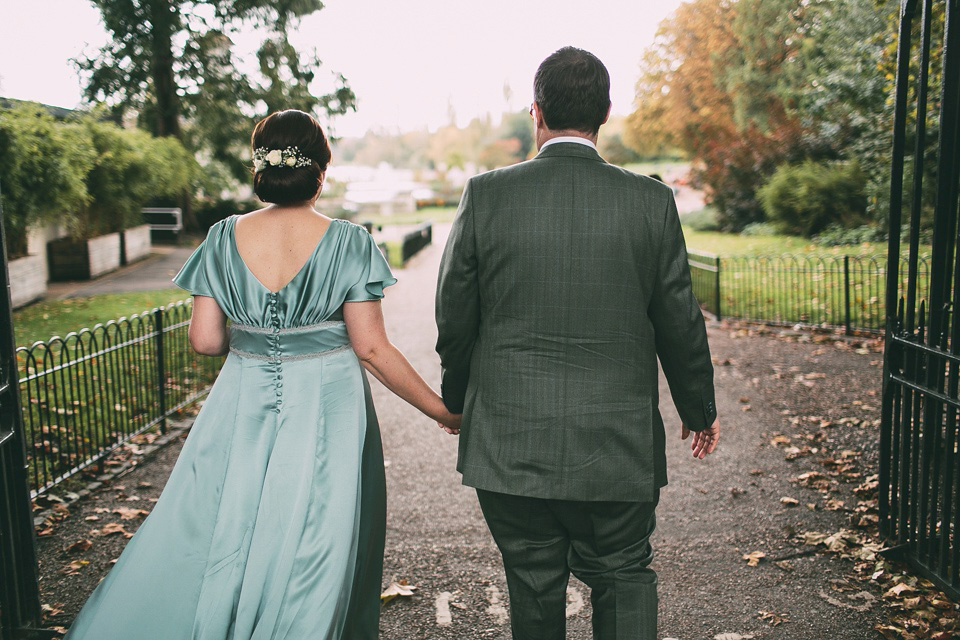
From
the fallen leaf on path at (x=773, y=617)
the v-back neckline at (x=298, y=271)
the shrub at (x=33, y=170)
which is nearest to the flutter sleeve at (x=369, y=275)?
the v-back neckline at (x=298, y=271)

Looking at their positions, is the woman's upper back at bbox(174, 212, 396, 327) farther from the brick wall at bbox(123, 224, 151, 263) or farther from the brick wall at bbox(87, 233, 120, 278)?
the brick wall at bbox(123, 224, 151, 263)

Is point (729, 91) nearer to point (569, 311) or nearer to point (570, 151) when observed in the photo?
point (570, 151)

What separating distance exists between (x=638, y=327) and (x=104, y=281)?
17658 mm

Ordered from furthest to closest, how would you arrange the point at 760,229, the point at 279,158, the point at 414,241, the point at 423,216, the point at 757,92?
the point at 423,216
the point at 757,92
the point at 760,229
the point at 414,241
the point at 279,158

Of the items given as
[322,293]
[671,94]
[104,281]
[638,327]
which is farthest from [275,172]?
[671,94]

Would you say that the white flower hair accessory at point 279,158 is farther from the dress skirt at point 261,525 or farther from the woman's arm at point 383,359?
the dress skirt at point 261,525

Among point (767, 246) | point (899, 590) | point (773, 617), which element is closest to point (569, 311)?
point (773, 617)

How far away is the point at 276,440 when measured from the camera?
3039 mm

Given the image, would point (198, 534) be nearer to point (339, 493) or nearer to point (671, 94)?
point (339, 493)

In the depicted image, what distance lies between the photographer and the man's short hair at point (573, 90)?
268 cm

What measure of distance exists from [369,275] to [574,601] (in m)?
2.00

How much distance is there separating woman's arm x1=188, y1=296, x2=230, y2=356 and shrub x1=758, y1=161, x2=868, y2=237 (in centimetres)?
2222

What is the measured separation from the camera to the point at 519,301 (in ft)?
8.91

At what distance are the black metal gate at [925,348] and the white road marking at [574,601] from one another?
1652mm
